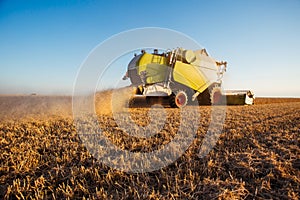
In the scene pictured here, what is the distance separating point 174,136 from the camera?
3.07 metres

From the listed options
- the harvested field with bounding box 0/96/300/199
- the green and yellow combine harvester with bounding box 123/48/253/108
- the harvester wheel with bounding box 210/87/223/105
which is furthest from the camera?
the harvester wheel with bounding box 210/87/223/105

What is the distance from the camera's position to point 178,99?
750 cm

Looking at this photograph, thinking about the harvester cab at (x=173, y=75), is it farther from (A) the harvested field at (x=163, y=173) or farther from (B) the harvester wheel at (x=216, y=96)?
(A) the harvested field at (x=163, y=173)

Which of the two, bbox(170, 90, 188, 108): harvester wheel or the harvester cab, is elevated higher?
the harvester cab

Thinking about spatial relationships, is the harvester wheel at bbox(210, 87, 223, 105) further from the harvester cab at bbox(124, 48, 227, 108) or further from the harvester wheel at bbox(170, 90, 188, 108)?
the harvester wheel at bbox(170, 90, 188, 108)

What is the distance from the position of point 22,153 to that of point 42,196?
128 cm

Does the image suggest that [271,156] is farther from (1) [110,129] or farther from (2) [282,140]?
(1) [110,129]

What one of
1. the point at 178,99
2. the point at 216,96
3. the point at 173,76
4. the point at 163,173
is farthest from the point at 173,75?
the point at 163,173

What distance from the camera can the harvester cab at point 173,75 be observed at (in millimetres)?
7215

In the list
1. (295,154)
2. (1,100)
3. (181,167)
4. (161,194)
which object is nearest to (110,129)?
(181,167)

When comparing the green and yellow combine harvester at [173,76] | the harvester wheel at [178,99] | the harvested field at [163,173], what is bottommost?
the harvested field at [163,173]

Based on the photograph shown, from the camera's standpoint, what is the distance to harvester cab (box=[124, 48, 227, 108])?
7.21 m

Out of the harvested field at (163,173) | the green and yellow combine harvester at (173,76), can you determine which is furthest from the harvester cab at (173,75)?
the harvested field at (163,173)

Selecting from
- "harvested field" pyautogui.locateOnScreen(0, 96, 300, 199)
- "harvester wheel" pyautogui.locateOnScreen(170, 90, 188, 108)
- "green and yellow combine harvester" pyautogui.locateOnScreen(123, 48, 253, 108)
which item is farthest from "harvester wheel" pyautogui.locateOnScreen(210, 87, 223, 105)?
"harvested field" pyautogui.locateOnScreen(0, 96, 300, 199)
